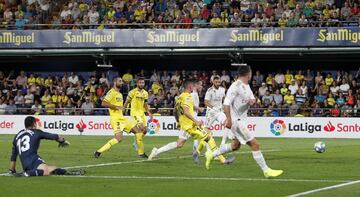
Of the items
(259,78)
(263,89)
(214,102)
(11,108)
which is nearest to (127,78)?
(11,108)

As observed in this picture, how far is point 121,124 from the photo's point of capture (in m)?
23.5

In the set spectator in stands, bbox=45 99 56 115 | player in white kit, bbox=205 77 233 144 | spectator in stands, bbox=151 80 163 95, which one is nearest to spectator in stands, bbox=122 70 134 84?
spectator in stands, bbox=151 80 163 95

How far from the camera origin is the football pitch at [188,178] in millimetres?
14133

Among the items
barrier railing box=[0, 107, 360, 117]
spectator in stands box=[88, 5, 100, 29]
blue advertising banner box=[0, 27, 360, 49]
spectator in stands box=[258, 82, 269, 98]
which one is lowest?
barrier railing box=[0, 107, 360, 117]

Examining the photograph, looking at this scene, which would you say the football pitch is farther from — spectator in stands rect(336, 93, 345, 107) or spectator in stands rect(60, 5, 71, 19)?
spectator in stands rect(60, 5, 71, 19)

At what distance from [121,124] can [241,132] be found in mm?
7153

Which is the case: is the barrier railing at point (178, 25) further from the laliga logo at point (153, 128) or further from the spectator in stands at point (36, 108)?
the laliga logo at point (153, 128)

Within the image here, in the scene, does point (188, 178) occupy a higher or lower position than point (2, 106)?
lower

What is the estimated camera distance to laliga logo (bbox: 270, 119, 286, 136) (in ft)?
124

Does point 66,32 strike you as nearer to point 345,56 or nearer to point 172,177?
point 345,56

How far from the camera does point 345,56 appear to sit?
42.7 meters

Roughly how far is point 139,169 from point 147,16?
26.2m

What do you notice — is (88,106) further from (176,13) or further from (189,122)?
(189,122)

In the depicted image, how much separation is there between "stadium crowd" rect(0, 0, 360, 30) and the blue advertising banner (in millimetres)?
424
